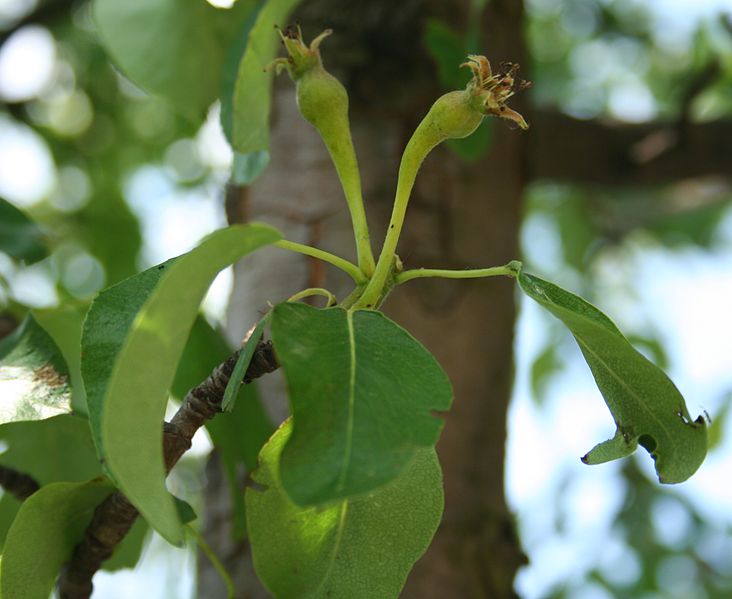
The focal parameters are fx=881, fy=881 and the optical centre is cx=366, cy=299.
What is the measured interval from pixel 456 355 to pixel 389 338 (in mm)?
612

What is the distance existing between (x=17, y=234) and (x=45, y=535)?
0.45 metres

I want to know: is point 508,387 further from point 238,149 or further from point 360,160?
point 238,149

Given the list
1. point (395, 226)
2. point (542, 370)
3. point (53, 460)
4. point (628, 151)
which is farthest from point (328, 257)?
point (542, 370)

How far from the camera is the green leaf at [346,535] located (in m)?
0.65

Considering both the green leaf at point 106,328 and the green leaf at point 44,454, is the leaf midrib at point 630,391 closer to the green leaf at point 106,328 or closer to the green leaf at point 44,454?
the green leaf at point 106,328

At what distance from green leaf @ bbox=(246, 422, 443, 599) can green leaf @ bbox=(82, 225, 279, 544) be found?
165 mm

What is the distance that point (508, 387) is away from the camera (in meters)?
1.24

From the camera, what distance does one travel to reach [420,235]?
47.7 inches

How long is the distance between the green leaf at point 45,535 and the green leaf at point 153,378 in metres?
0.17

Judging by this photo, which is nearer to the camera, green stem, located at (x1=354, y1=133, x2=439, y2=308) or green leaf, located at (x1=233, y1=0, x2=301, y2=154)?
green stem, located at (x1=354, y1=133, x2=439, y2=308)

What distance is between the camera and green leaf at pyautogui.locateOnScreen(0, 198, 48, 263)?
1.02 meters

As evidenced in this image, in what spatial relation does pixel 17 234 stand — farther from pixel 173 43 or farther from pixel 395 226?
pixel 395 226

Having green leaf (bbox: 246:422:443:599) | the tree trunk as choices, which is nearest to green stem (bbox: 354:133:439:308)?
green leaf (bbox: 246:422:443:599)

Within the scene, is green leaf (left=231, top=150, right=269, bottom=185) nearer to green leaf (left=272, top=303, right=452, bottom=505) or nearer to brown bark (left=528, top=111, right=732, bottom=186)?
green leaf (left=272, top=303, right=452, bottom=505)
